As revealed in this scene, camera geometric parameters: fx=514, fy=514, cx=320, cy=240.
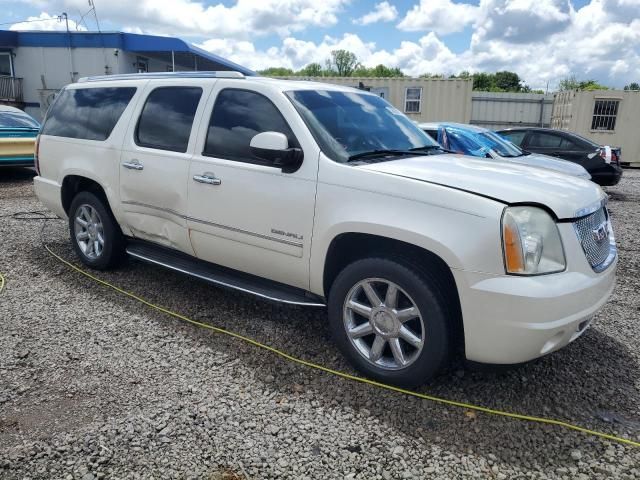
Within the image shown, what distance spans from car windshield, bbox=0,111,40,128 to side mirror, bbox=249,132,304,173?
9.83 metres

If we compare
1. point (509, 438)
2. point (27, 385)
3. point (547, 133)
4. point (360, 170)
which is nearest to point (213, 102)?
point (360, 170)

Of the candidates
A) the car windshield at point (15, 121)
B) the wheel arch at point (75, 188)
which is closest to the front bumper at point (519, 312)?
the wheel arch at point (75, 188)

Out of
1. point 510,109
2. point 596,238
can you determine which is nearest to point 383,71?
point 510,109

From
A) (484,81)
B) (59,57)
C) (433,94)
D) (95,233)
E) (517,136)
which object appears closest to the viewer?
(95,233)

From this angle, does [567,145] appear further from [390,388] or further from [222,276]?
[390,388]

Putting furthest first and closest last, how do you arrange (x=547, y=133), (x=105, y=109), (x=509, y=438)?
1. (x=547, y=133)
2. (x=105, y=109)
3. (x=509, y=438)

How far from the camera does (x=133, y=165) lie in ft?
14.3

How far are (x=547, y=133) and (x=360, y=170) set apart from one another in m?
10.4

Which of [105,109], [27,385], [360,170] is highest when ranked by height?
[105,109]

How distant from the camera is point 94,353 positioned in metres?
3.54

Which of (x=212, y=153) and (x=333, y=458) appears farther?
(x=212, y=153)

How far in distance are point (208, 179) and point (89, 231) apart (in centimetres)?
207

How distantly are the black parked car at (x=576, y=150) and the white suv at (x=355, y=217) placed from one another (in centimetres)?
892

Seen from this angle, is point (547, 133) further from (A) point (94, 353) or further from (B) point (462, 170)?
(A) point (94, 353)
